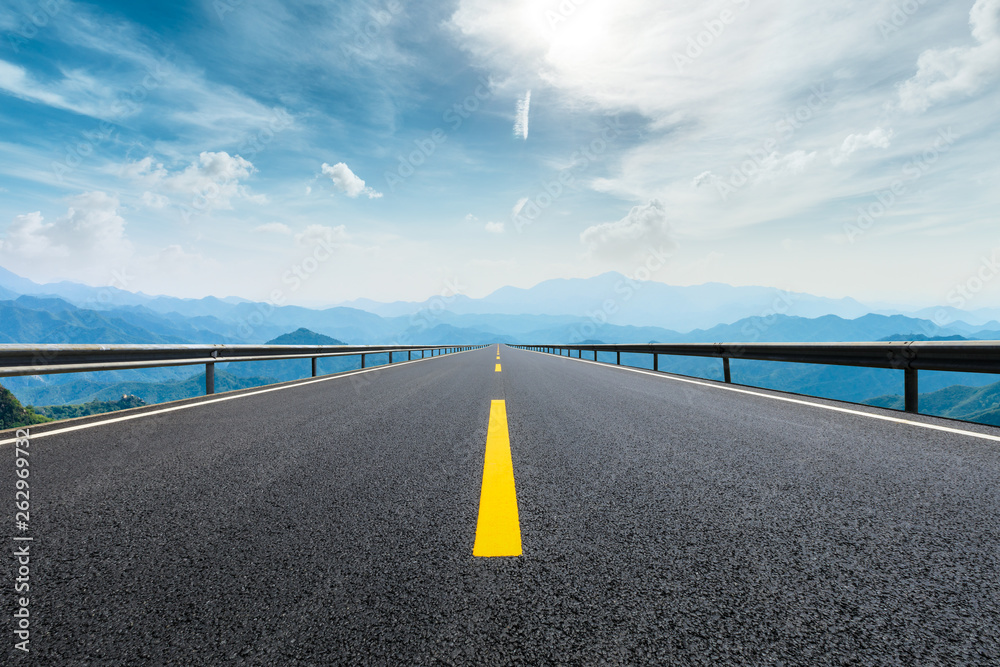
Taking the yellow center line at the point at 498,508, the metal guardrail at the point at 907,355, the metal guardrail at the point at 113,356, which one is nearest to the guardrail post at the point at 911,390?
the metal guardrail at the point at 907,355

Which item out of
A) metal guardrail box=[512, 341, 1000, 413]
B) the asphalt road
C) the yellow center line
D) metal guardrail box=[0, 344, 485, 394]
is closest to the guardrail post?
metal guardrail box=[512, 341, 1000, 413]

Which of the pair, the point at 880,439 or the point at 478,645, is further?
the point at 880,439

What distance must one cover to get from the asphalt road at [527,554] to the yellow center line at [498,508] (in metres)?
0.06

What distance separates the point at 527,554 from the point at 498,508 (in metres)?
0.56

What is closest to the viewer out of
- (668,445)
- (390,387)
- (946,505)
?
(946,505)

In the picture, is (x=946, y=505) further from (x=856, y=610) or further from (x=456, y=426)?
(x=456, y=426)

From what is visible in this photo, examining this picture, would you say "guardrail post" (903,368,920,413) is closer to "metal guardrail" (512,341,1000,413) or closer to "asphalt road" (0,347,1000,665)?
"metal guardrail" (512,341,1000,413)

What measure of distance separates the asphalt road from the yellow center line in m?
0.06

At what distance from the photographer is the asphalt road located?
138 cm

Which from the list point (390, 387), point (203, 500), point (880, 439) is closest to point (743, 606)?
point (203, 500)

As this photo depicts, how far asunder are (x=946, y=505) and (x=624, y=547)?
75.8 inches

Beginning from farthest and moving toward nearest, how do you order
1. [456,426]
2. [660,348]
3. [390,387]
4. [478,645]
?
[660,348] < [390,387] < [456,426] < [478,645]

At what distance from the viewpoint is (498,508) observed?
2482 millimetres

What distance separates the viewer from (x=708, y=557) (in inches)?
75.2
